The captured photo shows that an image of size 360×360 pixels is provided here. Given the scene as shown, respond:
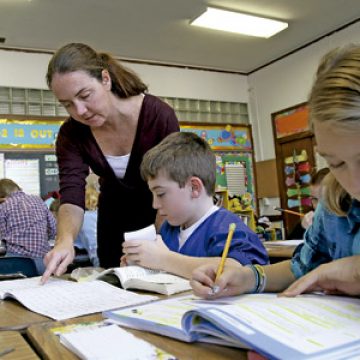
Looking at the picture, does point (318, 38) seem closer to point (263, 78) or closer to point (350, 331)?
point (263, 78)

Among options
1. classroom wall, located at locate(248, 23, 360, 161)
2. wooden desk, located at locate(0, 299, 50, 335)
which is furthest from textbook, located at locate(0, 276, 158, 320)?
classroom wall, located at locate(248, 23, 360, 161)

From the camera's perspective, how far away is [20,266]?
194 cm

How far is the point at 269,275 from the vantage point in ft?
2.92

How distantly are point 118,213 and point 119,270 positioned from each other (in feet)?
1.82

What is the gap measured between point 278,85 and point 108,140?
424cm

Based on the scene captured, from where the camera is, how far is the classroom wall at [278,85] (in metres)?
5.01

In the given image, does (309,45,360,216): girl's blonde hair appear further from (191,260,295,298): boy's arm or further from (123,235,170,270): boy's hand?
(123,235,170,270): boy's hand

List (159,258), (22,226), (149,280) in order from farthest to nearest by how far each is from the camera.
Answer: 1. (22,226)
2. (159,258)
3. (149,280)

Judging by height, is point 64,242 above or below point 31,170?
below

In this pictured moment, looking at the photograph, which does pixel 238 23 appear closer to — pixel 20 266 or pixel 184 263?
pixel 20 266

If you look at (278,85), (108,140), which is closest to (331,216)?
(108,140)

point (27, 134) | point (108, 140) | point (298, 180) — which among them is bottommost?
point (298, 180)

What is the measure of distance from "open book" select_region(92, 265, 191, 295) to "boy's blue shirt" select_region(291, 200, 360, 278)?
0.25 metres

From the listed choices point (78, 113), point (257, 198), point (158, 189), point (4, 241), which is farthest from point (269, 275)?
point (257, 198)
